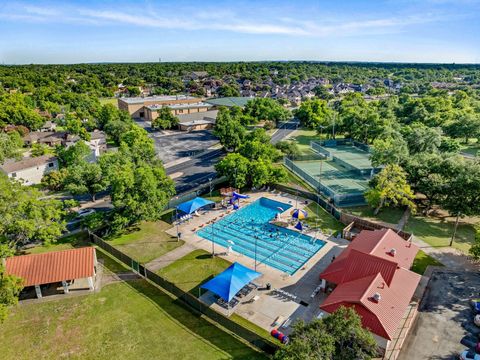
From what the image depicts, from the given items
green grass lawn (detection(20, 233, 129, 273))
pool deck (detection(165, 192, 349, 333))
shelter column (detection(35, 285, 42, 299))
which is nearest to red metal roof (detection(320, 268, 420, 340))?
pool deck (detection(165, 192, 349, 333))

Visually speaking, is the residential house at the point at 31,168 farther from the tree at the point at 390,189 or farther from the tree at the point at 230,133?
the tree at the point at 390,189

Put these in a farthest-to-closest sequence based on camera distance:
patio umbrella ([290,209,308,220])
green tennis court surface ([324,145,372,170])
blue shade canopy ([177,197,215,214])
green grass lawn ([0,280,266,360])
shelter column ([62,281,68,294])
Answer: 1. green tennis court surface ([324,145,372,170])
2. blue shade canopy ([177,197,215,214])
3. patio umbrella ([290,209,308,220])
4. shelter column ([62,281,68,294])
5. green grass lawn ([0,280,266,360])

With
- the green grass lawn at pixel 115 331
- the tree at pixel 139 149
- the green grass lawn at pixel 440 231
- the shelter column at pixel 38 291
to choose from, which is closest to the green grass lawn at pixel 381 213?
the green grass lawn at pixel 440 231

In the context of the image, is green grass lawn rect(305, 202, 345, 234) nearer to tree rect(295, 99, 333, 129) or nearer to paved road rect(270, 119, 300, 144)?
paved road rect(270, 119, 300, 144)

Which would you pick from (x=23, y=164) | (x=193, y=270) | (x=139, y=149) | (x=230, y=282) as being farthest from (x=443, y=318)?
(x=23, y=164)

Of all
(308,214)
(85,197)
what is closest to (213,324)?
(308,214)

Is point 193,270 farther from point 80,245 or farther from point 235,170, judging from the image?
point 235,170
